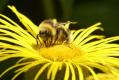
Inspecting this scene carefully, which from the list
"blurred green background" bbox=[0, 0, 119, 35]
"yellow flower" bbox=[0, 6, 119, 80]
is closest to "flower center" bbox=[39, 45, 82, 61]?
"yellow flower" bbox=[0, 6, 119, 80]

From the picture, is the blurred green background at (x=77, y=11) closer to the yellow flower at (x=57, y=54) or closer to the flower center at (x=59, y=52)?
the yellow flower at (x=57, y=54)

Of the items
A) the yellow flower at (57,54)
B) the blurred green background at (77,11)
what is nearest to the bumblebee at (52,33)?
the yellow flower at (57,54)

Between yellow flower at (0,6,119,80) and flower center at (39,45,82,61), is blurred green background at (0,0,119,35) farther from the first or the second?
flower center at (39,45,82,61)

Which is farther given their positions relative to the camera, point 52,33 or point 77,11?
point 77,11

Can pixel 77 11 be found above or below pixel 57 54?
above

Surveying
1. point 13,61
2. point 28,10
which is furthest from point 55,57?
point 28,10

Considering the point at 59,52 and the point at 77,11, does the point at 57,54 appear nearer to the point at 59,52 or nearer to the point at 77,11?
the point at 59,52

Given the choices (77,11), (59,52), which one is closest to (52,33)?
(59,52)

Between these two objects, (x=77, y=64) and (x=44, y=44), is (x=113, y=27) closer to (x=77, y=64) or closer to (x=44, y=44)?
(x=44, y=44)
